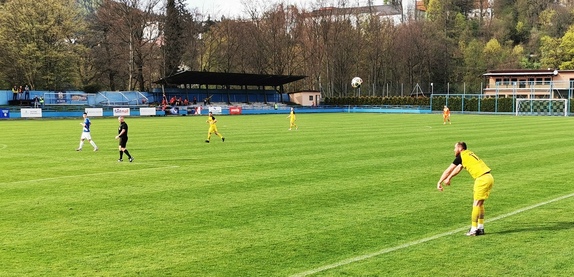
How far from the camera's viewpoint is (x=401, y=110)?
3462 inches

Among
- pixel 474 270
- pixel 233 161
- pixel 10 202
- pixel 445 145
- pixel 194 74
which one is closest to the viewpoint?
pixel 474 270

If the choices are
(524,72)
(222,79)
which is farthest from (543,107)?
(222,79)

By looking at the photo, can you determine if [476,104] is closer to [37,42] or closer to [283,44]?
[283,44]

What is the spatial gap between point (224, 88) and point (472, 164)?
85157 mm

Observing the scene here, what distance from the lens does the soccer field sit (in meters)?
8.55

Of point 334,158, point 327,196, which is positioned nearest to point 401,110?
point 334,158

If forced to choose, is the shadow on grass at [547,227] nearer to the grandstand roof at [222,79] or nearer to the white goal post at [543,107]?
the grandstand roof at [222,79]

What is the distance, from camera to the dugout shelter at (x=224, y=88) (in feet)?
263

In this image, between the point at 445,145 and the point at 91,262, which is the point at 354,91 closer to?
the point at 445,145

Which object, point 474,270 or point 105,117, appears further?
point 105,117

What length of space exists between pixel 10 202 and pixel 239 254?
7178mm

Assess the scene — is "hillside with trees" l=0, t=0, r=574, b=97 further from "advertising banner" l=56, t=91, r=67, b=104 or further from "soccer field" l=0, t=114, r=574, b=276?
"soccer field" l=0, t=114, r=574, b=276

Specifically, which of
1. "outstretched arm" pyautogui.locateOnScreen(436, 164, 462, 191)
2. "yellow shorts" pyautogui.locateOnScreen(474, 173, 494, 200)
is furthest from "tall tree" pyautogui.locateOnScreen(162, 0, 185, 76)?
"yellow shorts" pyautogui.locateOnScreen(474, 173, 494, 200)

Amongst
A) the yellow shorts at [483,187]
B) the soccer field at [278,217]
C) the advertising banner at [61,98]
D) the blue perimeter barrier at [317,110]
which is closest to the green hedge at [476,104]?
the blue perimeter barrier at [317,110]
